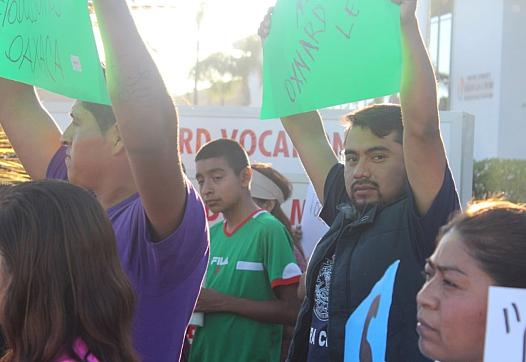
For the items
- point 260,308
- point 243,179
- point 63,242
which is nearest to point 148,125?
→ point 63,242

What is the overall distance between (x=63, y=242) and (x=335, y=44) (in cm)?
135

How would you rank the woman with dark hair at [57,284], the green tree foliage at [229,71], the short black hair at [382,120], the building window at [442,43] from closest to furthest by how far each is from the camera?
the woman with dark hair at [57,284] < the short black hair at [382,120] < the building window at [442,43] < the green tree foliage at [229,71]

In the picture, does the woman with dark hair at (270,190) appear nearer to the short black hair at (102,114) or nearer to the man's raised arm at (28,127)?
the man's raised arm at (28,127)

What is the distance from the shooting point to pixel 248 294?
4.35m

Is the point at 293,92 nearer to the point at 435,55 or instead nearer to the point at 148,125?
the point at 148,125

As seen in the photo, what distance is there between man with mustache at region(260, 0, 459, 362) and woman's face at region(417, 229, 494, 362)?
0.62 meters

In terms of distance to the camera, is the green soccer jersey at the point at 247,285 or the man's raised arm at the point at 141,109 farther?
the green soccer jersey at the point at 247,285

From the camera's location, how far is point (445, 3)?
2997 cm

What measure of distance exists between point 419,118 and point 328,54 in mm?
515

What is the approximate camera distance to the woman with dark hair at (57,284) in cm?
192

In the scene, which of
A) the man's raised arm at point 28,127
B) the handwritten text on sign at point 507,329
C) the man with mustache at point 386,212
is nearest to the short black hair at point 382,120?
the man with mustache at point 386,212

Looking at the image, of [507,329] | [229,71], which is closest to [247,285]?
[507,329]

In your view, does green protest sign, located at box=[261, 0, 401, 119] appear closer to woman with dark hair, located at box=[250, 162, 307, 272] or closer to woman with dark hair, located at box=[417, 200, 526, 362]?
woman with dark hair, located at box=[417, 200, 526, 362]

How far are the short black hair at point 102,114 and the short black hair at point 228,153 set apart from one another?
1.97m
